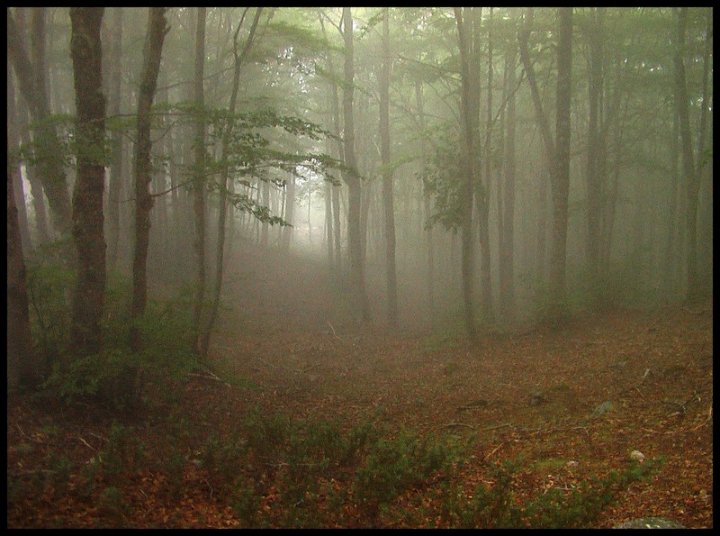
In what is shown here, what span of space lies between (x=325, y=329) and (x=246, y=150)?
12.0 meters

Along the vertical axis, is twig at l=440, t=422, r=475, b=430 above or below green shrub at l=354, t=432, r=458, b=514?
below

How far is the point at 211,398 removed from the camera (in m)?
10.0

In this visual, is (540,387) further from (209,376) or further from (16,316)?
(16,316)

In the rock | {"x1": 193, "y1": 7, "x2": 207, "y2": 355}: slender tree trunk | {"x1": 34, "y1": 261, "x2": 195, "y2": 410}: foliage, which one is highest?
{"x1": 193, "y1": 7, "x2": 207, "y2": 355}: slender tree trunk

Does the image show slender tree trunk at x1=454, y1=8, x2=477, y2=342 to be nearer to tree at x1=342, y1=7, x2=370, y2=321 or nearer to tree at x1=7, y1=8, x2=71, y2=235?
tree at x1=342, y1=7, x2=370, y2=321

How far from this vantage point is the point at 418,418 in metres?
9.86

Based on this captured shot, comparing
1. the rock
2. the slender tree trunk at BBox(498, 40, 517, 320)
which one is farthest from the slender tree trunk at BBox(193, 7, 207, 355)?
the slender tree trunk at BBox(498, 40, 517, 320)

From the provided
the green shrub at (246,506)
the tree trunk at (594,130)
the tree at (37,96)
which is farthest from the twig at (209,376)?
the tree trunk at (594,130)

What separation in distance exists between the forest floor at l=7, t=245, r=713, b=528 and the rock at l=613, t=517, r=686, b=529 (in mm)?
334

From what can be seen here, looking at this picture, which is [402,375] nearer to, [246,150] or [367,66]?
[246,150]

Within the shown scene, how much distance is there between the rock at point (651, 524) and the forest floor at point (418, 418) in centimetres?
33

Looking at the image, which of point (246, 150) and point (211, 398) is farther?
point (211, 398)

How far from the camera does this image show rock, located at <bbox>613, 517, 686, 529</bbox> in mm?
4824
